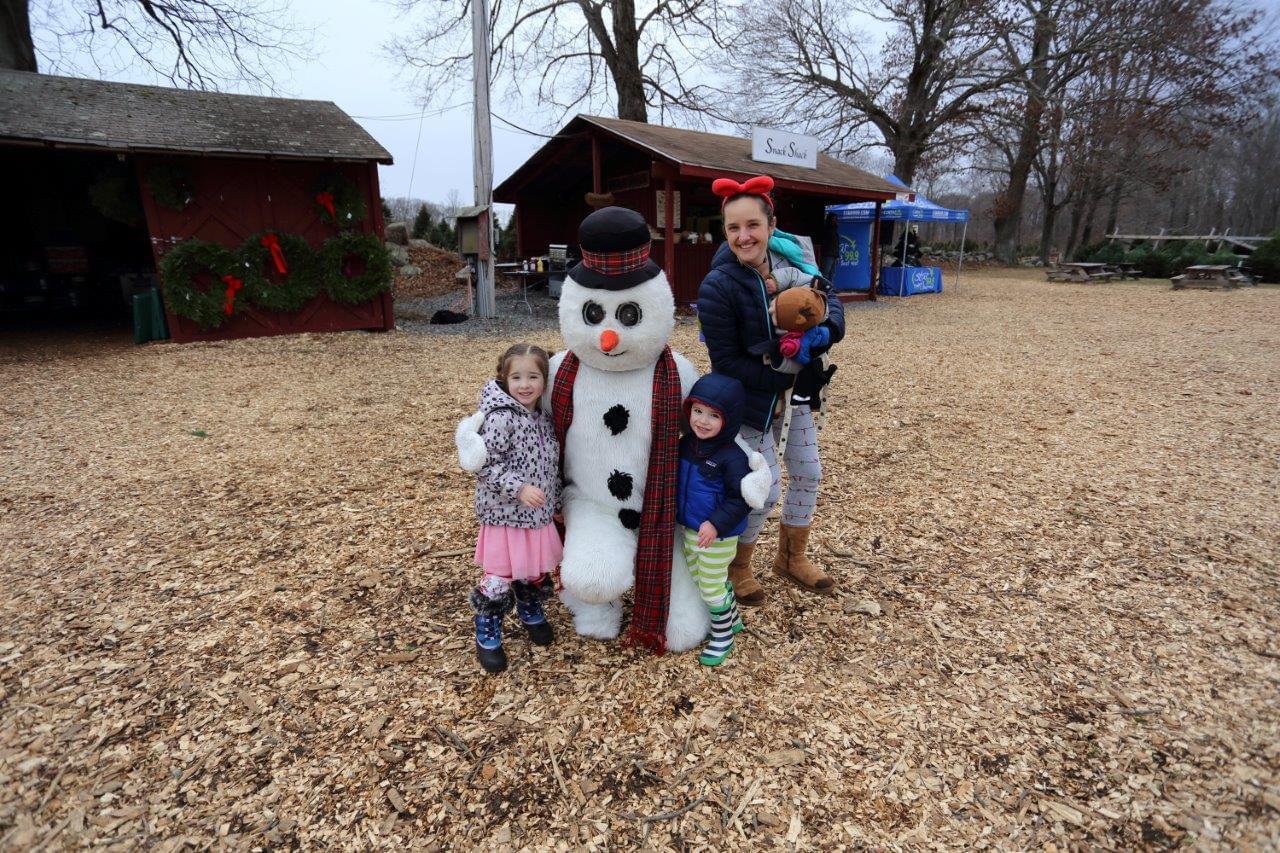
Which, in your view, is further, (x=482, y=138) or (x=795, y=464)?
(x=482, y=138)

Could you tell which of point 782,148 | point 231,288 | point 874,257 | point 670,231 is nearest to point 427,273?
point 231,288

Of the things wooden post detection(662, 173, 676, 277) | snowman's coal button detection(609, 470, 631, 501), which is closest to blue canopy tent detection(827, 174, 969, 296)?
wooden post detection(662, 173, 676, 277)

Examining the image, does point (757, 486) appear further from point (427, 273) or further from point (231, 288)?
point (427, 273)

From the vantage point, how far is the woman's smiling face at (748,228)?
2.25m

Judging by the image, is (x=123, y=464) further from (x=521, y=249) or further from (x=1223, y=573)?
(x=521, y=249)

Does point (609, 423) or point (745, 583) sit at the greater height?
point (609, 423)

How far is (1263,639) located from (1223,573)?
23.1 inches

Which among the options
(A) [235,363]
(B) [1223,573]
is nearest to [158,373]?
(A) [235,363]

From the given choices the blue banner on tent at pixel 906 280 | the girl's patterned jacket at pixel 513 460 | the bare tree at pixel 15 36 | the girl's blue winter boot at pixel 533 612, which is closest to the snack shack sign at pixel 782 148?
the blue banner on tent at pixel 906 280

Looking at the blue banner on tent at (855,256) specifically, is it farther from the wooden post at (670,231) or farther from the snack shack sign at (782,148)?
the wooden post at (670,231)

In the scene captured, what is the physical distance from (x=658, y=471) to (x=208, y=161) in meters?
10.2

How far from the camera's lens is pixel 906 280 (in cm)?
1694

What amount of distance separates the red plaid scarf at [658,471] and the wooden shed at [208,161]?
9.18 meters

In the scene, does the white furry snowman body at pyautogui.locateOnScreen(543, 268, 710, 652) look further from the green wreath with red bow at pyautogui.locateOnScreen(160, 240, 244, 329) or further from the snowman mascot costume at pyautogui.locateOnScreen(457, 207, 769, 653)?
the green wreath with red bow at pyautogui.locateOnScreen(160, 240, 244, 329)
